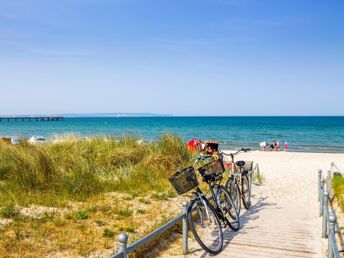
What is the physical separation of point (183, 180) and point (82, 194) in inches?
154

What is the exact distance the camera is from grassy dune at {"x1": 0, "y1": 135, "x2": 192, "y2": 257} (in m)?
5.88

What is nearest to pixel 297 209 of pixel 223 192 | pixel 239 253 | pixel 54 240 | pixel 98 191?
pixel 223 192

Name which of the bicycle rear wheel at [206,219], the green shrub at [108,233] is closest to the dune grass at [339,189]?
the bicycle rear wheel at [206,219]

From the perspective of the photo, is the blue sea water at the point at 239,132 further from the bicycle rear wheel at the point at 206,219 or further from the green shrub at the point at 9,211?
the green shrub at the point at 9,211

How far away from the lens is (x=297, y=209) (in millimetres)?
9172

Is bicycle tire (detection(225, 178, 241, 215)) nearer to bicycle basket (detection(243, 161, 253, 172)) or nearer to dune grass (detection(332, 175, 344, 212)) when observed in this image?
bicycle basket (detection(243, 161, 253, 172))

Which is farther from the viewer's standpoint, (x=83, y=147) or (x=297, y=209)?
(x=83, y=147)

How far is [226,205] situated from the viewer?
6.73 m

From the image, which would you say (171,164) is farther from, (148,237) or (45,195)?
(148,237)

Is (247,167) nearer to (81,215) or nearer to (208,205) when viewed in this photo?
(208,205)

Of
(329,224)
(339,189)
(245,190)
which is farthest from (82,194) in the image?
(339,189)

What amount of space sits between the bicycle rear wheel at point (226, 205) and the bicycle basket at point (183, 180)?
89 centimetres

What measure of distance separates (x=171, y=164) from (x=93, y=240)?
6.57 m

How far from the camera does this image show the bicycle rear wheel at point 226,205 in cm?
631
